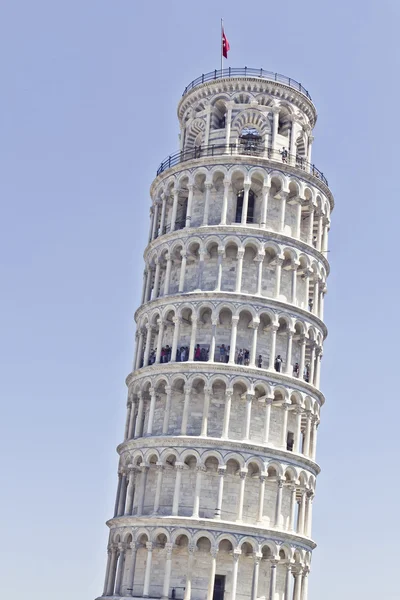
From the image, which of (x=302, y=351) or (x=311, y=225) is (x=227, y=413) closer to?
(x=302, y=351)

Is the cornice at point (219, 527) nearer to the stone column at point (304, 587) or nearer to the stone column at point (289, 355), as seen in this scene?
the stone column at point (304, 587)

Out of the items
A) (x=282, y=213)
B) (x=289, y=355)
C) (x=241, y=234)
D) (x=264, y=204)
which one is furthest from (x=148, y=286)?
(x=289, y=355)

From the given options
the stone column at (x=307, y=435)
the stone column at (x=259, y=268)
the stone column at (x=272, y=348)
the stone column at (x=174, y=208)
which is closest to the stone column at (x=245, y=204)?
the stone column at (x=259, y=268)

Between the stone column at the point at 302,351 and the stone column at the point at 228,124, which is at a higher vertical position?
the stone column at the point at 228,124

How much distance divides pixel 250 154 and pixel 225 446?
17.8m

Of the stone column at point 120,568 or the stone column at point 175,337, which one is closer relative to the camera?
the stone column at point 120,568

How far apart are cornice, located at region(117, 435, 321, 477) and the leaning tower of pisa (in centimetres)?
7

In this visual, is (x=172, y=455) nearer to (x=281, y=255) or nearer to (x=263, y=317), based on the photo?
(x=263, y=317)

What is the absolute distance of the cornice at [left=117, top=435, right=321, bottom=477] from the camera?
4762 centimetres

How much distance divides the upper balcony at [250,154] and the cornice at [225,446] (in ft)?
54.5

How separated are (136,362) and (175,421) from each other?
18.1 feet

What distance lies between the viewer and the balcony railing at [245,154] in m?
54.3

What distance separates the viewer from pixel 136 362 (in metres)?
53.9

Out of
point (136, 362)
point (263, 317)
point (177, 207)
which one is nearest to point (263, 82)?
point (177, 207)
